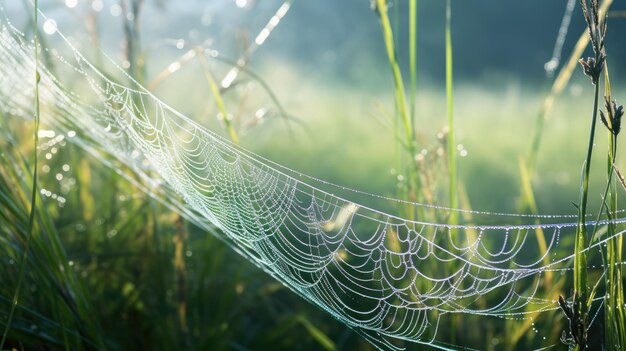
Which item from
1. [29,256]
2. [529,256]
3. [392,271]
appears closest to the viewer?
[29,256]

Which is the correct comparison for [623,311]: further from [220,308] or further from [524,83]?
[524,83]

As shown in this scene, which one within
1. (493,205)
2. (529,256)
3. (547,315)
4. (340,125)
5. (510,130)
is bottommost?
(547,315)

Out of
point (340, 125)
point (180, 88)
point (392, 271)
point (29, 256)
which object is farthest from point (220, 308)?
point (340, 125)

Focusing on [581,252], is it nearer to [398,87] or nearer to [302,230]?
[398,87]

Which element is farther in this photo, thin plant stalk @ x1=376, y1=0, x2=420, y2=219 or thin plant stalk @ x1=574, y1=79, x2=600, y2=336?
thin plant stalk @ x1=376, y1=0, x2=420, y2=219

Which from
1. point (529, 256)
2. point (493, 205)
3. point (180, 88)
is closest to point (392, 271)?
point (529, 256)

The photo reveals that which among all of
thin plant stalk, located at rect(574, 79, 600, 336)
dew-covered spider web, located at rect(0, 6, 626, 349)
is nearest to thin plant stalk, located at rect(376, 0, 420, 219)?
dew-covered spider web, located at rect(0, 6, 626, 349)

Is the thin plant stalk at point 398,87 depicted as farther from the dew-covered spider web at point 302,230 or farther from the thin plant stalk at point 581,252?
the thin plant stalk at point 581,252

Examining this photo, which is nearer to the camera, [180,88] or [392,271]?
[392,271]

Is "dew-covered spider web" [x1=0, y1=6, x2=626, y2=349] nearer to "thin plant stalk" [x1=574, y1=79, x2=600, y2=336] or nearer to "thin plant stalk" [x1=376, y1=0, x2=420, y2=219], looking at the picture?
"thin plant stalk" [x1=376, y1=0, x2=420, y2=219]

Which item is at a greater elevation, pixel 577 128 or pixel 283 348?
pixel 577 128

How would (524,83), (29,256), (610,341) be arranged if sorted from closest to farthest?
(610,341) < (29,256) < (524,83)
